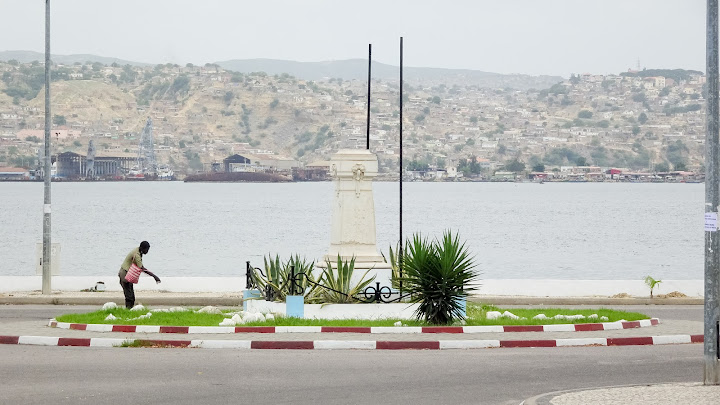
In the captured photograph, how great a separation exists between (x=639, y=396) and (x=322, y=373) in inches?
151

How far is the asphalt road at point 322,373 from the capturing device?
13.2 metres

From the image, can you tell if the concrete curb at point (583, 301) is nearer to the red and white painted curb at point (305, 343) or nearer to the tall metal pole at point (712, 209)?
the red and white painted curb at point (305, 343)

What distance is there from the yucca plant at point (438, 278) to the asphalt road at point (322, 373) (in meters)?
2.41

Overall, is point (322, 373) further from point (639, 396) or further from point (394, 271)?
point (394, 271)

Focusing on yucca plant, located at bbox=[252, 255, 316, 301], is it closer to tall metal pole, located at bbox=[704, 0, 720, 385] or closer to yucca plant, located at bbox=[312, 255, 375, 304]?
yucca plant, located at bbox=[312, 255, 375, 304]

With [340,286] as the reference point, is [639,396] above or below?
below

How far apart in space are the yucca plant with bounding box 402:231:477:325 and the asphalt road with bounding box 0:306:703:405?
2.41m

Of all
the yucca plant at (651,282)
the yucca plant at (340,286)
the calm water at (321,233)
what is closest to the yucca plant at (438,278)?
the yucca plant at (340,286)

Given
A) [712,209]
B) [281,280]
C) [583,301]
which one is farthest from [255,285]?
[712,209]

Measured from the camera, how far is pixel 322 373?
15.0 metres

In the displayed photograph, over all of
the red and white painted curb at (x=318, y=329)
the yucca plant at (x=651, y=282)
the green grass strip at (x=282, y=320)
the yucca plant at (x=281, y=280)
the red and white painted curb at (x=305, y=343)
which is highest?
the yucca plant at (x=281, y=280)

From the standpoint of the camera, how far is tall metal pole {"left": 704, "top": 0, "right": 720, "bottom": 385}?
1338 cm

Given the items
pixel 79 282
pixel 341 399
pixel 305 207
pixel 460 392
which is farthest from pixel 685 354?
pixel 305 207

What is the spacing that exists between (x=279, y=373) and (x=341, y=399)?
211 cm
